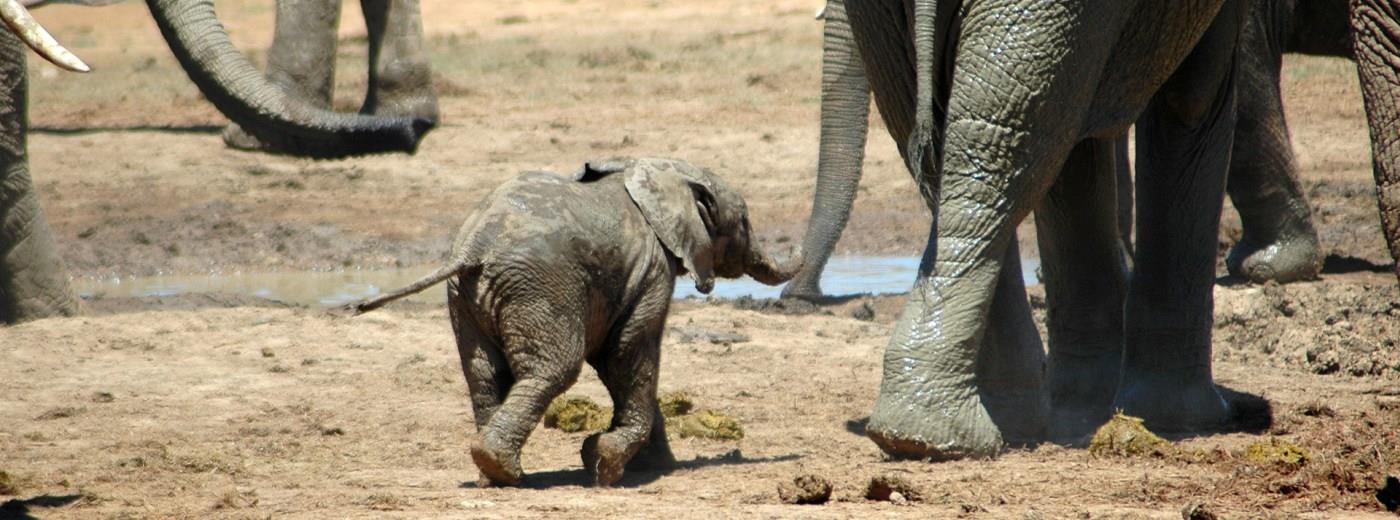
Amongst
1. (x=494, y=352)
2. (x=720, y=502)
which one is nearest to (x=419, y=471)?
(x=494, y=352)

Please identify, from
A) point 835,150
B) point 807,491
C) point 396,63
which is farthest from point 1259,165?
point 396,63

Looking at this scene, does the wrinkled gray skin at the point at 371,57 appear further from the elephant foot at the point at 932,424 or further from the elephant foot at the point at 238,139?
the elephant foot at the point at 932,424

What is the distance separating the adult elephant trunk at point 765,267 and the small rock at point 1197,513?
1768mm

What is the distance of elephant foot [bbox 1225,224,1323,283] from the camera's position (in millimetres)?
8828

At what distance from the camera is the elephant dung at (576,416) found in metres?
6.06

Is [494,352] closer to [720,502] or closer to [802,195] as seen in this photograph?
[720,502]

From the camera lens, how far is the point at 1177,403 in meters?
6.04

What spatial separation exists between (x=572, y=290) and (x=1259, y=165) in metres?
4.91

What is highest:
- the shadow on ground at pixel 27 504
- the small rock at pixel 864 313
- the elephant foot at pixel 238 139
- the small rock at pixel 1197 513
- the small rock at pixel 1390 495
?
the elephant foot at pixel 238 139

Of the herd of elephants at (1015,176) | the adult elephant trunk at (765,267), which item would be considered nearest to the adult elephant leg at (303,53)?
the herd of elephants at (1015,176)

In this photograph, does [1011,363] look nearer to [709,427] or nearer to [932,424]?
[932,424]

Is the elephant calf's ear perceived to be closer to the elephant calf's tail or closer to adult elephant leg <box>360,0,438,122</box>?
the elephant calf's tail

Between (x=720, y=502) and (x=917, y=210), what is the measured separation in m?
7.13

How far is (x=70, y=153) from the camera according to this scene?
40.7ft
